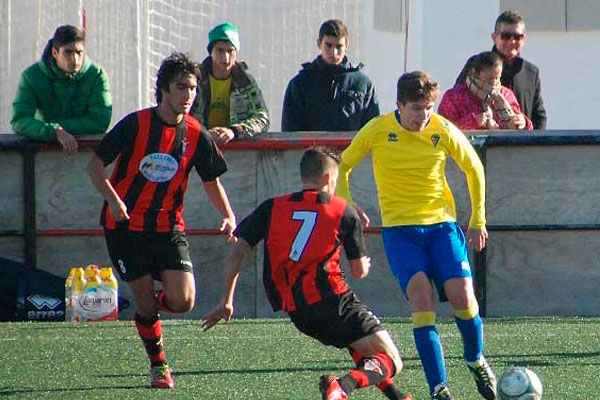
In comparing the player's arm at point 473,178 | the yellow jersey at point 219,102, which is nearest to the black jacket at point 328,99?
the yellow jersey at point 219,102

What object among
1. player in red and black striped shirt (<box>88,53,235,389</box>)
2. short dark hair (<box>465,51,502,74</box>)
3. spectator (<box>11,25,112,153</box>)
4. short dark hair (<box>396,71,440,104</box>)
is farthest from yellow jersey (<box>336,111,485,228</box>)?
spectator (<box>11,25,112,153</box>)

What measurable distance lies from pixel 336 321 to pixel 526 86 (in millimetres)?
5068

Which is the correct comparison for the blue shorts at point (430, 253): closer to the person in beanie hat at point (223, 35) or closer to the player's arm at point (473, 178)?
the player's arm at point (473, 178)

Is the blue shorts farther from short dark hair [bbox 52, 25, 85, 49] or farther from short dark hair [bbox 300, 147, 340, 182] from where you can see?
short dark hair [bbox 52, 25, 85, 49]

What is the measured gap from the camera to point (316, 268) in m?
6.79

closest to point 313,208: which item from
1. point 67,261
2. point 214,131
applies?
point 214,131

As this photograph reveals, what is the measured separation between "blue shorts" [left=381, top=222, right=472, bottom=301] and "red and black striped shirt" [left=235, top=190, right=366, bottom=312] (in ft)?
2.04

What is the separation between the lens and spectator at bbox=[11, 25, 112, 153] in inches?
431

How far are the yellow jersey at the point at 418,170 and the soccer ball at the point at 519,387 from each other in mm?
875

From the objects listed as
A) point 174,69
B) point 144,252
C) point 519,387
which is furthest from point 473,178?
point 144,252

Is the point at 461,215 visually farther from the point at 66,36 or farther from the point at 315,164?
the point at 315,164

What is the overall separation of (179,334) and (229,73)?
207cm

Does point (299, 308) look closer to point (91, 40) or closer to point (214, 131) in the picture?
point (214, 131)

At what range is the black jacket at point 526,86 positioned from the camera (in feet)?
37.2
